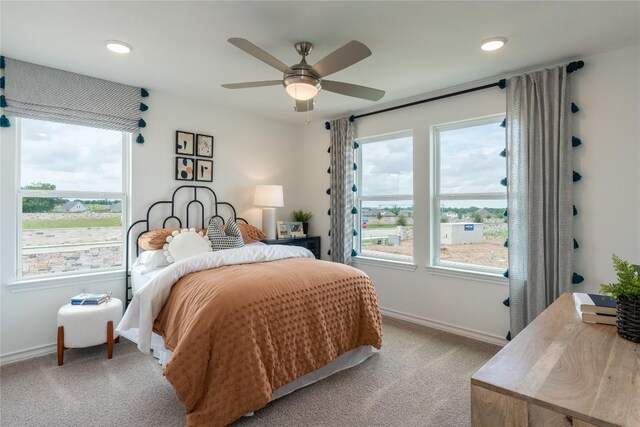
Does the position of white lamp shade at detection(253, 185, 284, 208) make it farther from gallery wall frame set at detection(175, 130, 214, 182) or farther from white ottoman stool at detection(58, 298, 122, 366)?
white ottoman stool at detection(58, 298, 122, 366)

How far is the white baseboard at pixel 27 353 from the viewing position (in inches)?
111

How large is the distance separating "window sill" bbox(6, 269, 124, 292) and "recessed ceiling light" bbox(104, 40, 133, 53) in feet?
6.70

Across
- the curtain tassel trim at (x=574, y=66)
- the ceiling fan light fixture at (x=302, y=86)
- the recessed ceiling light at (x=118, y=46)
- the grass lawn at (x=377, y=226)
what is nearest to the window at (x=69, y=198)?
the recessed ceiling light at (x=118, y=46)

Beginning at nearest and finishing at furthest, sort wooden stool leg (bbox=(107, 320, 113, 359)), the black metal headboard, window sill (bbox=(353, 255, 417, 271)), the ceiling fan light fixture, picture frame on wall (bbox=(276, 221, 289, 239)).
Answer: the ceiling fan light fixture → wooden stool leg (bbox=(107, 320, 113, 359)) → the black metal headboard → window sill (bbox=(353, 255, 417, 271)) → picture frame on wall (bbox=(276, 221, 289, 239))

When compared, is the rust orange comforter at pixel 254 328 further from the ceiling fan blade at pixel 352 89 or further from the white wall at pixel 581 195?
the ceiling fan blade at pixel 352 89

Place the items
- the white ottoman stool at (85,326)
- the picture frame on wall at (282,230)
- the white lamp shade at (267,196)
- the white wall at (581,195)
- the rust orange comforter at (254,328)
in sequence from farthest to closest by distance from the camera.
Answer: the picture frame on wall at (282,230), the white lamp shade at (267,196), the white ottoman stool at (85,326), the white wall at (581,195), the rust orange comforter at (254,328)

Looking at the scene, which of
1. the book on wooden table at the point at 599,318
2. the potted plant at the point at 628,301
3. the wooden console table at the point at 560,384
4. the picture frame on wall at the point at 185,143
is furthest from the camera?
the picture frame on wall at the point at 185,143

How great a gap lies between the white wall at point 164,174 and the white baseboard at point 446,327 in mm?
2038

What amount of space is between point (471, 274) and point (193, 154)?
Answer: 3.28m

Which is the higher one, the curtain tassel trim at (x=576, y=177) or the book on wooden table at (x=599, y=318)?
the curtain tassel trim at (x=576, y=177)

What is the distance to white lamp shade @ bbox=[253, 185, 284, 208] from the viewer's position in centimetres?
417

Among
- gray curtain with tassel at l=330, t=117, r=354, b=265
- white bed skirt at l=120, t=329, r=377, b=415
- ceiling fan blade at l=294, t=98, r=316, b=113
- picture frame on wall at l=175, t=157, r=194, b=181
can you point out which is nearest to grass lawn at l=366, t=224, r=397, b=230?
gray curtain with tassel at l=330, t=117, r=354, b=265

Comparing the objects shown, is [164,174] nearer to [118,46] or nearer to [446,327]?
[118,46]

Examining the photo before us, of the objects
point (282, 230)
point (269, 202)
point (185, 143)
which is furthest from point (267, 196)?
point (185, 143)
